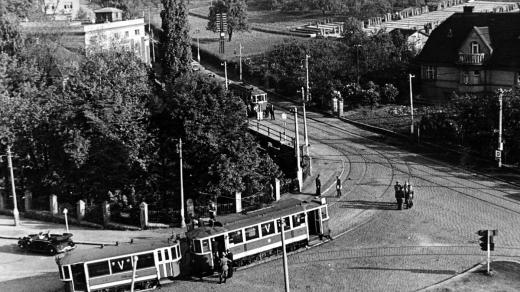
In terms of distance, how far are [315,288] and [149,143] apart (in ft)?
68.6

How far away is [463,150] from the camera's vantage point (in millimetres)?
59375

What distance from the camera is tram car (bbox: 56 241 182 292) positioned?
37938 mm

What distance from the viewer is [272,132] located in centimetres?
6769

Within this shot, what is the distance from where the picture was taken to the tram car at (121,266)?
1494 inches

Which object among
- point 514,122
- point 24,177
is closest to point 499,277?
point 514,122

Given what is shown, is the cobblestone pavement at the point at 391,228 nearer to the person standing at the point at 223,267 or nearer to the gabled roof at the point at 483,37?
the person standing at the point at 223,267

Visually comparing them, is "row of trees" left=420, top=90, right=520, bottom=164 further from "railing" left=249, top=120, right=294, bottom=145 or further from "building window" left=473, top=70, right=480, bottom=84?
"railing" left=249, top=120, right=294, bottom=145

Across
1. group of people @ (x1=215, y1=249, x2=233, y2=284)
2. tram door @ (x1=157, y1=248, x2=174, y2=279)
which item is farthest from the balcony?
tram door @ (x1=157, y1=248, x2=174, y2=279)

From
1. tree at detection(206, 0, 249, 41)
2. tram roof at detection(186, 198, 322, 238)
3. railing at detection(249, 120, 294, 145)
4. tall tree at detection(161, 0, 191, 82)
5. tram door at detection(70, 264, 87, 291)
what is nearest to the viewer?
tram door at detection(70, 264, 87, 291)

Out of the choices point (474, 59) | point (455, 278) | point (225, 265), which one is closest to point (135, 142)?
point (225, 265)

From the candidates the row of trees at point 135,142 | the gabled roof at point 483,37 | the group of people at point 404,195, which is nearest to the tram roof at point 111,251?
the row of trees at point 135,142

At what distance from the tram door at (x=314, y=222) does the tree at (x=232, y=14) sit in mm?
77499

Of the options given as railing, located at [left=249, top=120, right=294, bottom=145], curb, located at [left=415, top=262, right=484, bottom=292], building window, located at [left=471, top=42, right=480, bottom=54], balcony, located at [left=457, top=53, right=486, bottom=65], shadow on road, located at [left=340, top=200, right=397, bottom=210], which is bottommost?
curb, located at [left=415, top=262, right=484, bottom=292]

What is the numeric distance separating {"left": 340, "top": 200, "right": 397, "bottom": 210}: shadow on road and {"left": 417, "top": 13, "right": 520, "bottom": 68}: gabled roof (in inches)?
1148
